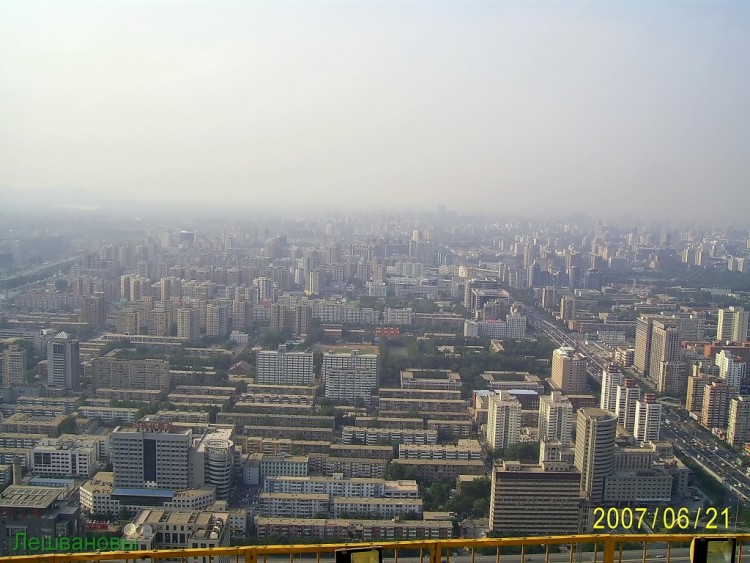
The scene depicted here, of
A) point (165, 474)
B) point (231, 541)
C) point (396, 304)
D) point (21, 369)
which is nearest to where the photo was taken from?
point (231, 541)

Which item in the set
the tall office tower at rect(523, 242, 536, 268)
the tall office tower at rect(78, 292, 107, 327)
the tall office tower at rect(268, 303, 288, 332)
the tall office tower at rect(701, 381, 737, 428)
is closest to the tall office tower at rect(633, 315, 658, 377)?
the tall office tower at rect(701, 381, 737, 428)

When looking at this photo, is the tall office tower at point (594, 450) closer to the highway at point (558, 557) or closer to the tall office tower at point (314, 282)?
the highway at point (558, 557)

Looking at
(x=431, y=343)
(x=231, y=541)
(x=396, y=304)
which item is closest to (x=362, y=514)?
(x=231, y=541)

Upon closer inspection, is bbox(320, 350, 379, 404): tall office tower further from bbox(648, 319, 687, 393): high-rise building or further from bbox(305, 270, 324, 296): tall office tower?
bbox(305, 270, 324, 296): tall office tower

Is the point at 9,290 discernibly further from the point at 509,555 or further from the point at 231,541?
the point at 509,555

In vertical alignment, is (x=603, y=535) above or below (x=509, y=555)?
above

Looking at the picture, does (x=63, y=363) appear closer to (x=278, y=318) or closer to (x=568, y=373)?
(x=278, y=318)

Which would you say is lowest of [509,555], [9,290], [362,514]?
[362,514]

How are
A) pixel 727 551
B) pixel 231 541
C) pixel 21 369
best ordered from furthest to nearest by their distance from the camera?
pixel 21 369 < pixel 231 541 < pixel 727 551
